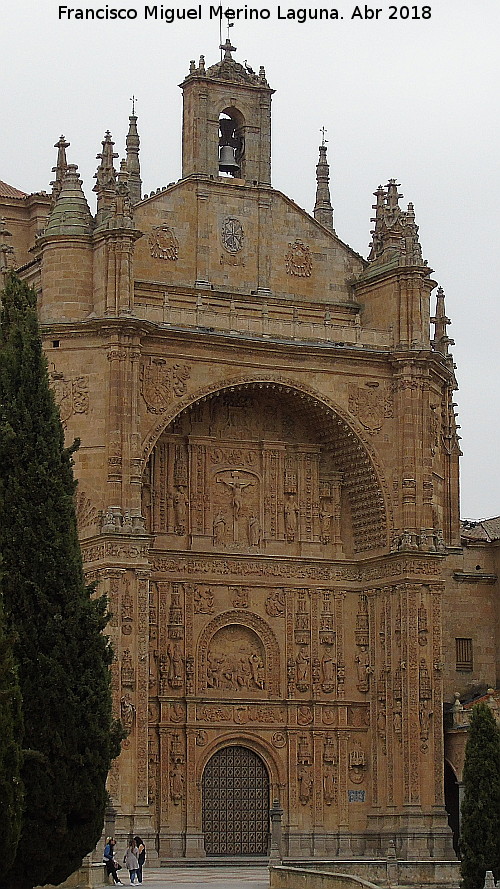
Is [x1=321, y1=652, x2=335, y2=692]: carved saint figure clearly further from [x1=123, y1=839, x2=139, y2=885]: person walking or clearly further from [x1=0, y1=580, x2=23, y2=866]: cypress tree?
[x1=0, y1=580, x2=23, y2=866]: cypress tree

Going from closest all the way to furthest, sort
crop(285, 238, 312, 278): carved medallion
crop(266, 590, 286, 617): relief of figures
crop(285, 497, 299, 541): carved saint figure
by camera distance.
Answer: crop(266, 590, 286, 617): relief of figures → crop(285, 497, 299, 541): carved saint figure → crop(285, 238, 312, 278): carved medallion

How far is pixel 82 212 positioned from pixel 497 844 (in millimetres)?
16527

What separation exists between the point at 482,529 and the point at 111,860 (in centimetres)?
1991

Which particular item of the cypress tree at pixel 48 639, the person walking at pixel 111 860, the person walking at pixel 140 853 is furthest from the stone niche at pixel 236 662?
the cypress tree at pixel 48 639

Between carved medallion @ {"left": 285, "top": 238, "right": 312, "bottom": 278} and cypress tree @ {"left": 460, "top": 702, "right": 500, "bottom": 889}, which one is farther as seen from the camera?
carved medallion @ {"left": 285, "top": 238, "right": 312, "bottom": 278}

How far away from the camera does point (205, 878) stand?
35281mm

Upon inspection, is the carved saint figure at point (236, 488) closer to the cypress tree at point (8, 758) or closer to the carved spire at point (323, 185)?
the carved spire at point (323, 185)

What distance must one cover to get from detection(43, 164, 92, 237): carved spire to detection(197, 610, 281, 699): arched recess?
29.8 ft

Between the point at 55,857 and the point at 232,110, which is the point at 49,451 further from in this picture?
the point at 232,110

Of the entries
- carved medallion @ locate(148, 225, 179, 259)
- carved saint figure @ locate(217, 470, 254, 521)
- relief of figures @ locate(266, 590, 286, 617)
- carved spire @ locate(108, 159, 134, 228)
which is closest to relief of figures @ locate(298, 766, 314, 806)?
relief of figures @ locate(266, 590, 286, 617)

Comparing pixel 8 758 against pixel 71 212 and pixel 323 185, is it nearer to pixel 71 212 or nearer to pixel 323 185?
pixel 71 212

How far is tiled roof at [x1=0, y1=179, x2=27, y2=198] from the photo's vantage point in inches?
2060

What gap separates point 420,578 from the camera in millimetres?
40938

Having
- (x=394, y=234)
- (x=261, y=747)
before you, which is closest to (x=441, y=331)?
(x=394, y=234)
